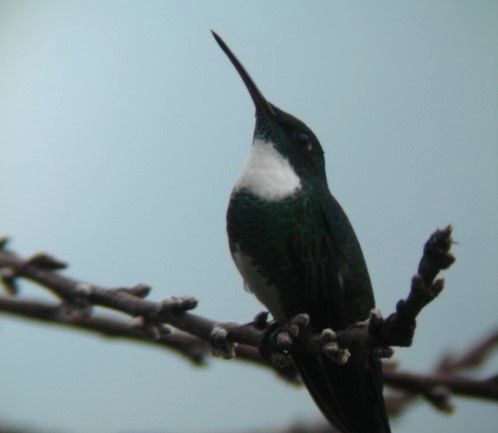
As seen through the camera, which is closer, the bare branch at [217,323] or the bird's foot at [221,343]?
the bare branch at [217,323]

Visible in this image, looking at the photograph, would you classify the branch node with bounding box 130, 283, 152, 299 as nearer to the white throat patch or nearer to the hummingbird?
the hummingbird

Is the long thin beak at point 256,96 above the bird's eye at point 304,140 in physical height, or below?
above

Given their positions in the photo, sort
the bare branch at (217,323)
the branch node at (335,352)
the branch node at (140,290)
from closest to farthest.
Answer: the bare branch at (217,323) < the branch node at (335,352) < the branch node at (140,290)

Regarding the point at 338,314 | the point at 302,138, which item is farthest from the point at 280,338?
the point at 302,138

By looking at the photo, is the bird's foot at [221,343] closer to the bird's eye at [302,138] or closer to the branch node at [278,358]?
the branch node at [278,358]

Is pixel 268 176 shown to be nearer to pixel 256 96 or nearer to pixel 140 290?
pixel 256 96

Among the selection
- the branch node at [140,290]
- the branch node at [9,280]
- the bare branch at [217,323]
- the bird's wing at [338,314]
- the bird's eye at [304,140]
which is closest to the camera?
the bare branch at [217,323]

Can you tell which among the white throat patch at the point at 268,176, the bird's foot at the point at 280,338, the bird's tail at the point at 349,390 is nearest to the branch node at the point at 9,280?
the bird's foot at the point at 280,338
